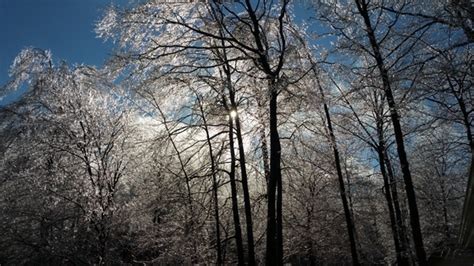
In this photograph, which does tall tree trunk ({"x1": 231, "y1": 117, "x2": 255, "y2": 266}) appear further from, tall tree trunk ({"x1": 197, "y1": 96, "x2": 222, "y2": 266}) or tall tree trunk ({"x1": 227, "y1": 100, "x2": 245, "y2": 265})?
tall tree trunk ({"x1": 197, "y1": 96, "x2": 222, "y2": 266})

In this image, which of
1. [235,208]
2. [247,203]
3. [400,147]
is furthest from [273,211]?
[400,147]

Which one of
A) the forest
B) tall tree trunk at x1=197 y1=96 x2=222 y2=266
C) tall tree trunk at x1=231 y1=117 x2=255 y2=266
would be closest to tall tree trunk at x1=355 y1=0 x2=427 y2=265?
the forest

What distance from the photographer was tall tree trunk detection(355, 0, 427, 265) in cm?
834

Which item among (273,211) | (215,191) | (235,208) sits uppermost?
(215,191)

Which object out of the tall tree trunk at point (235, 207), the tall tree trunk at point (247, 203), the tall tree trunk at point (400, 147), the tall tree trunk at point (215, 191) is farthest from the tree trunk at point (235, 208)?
the tall tree trunk at point (400, 147)

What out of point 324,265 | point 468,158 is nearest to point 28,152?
point 468,158

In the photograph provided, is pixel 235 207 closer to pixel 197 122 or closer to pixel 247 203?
pixel 247 203

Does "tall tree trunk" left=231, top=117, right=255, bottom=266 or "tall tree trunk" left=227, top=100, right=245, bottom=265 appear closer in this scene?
"tall tree trunk" left=231, top=117, right=255, bottom=266

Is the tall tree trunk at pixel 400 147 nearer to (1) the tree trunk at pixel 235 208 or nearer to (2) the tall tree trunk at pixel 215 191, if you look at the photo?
(1) the tree trunk at pixel 235 208

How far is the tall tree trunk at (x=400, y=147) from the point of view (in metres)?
8.34

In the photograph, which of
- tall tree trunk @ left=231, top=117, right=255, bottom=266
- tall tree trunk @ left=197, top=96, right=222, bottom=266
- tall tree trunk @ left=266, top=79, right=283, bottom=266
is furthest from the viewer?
tall tree trunk @ left=197, top=96, right=222, bottom=266

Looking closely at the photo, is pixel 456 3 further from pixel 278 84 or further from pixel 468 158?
pixel 468 158

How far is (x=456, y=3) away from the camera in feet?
19.5

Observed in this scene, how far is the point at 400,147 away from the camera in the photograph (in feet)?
29.0
